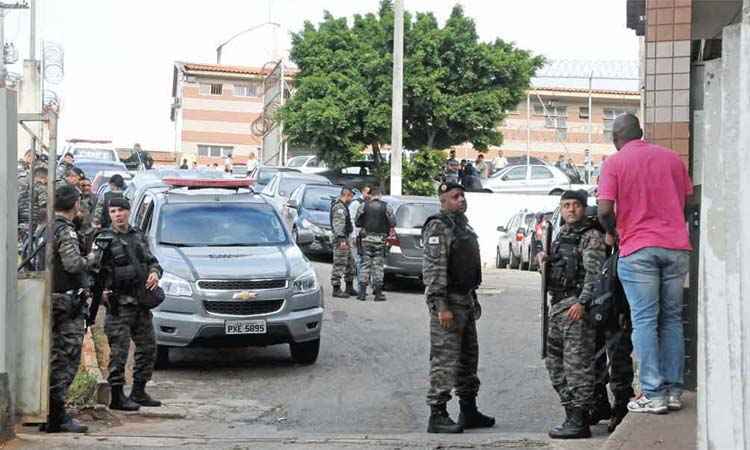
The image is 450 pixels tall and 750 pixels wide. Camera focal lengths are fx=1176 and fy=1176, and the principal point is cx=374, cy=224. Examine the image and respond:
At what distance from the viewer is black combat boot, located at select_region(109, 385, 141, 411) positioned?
10273mm

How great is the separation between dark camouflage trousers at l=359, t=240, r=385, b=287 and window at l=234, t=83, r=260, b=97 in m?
48.8

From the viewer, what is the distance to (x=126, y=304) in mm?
10383

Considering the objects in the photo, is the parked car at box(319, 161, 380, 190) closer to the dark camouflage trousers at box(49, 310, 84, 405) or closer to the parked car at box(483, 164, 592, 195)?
the parked car at box(483, 164, 592, 195)

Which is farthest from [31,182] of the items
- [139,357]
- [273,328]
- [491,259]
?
[491,259]

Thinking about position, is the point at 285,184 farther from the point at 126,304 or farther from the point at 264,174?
the point at 126,304

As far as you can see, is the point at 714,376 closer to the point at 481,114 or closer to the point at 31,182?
the point at 31,182

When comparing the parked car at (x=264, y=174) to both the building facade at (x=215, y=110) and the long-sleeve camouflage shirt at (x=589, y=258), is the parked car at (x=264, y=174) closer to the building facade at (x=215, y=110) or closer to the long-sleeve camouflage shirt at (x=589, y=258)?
the long-sleeve camouflage shirt at (x=589, y=258)

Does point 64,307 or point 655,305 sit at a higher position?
point 655,305

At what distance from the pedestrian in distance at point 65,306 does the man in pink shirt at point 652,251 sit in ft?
12.7

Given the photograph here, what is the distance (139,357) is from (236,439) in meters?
2.29

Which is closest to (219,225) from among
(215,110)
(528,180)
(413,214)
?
(413,214)

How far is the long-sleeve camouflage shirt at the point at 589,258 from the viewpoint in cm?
834

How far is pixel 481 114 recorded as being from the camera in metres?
37.9

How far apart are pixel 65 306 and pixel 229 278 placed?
381cm
